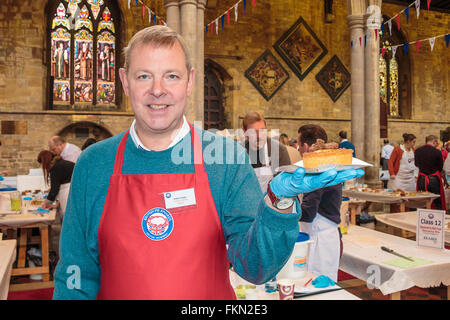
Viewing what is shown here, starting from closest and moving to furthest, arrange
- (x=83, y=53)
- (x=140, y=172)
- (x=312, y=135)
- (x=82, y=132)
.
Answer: (x=140, y=172) → (x=312, y=135) → (x=82, y=132) → (x=83, y=53)

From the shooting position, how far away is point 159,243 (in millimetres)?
1143

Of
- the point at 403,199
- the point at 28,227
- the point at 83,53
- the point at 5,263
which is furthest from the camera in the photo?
the point at 83,53

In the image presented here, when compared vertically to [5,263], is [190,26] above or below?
above

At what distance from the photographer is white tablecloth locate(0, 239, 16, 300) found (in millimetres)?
2320

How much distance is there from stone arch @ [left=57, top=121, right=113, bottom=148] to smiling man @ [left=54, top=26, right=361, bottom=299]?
1026 centimetres

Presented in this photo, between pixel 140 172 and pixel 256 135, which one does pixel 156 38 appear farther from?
pixel 256 135

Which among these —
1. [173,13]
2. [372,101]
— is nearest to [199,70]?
[173,13]

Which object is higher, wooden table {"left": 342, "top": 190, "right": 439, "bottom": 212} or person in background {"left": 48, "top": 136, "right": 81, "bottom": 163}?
person in background {"left": 48, "top": 136, "right": 81, "bottom": 163}

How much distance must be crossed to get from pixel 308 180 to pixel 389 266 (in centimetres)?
199

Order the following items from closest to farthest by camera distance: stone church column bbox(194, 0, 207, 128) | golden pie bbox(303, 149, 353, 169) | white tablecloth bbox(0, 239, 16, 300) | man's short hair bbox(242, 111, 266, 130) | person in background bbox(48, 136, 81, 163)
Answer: golden pie bbox(303, 149, 353, 169) < white tablecloth bbox(0, 239, 16, 300) < man's short hair bbox(242, 111, 266, 130) < person in background bbox(48, 136, 81, 163) < stone church column bbox(194, 0, 207, 128)

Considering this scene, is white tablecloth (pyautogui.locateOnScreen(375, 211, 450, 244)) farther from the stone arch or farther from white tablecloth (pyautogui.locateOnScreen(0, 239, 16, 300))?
the stone arch

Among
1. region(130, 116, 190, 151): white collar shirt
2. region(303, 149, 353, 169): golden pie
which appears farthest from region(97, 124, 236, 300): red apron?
region(303, 149, 353, 169): golden pie

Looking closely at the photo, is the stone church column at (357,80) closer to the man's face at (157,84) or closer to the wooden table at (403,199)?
the wooden table at (403,199)
